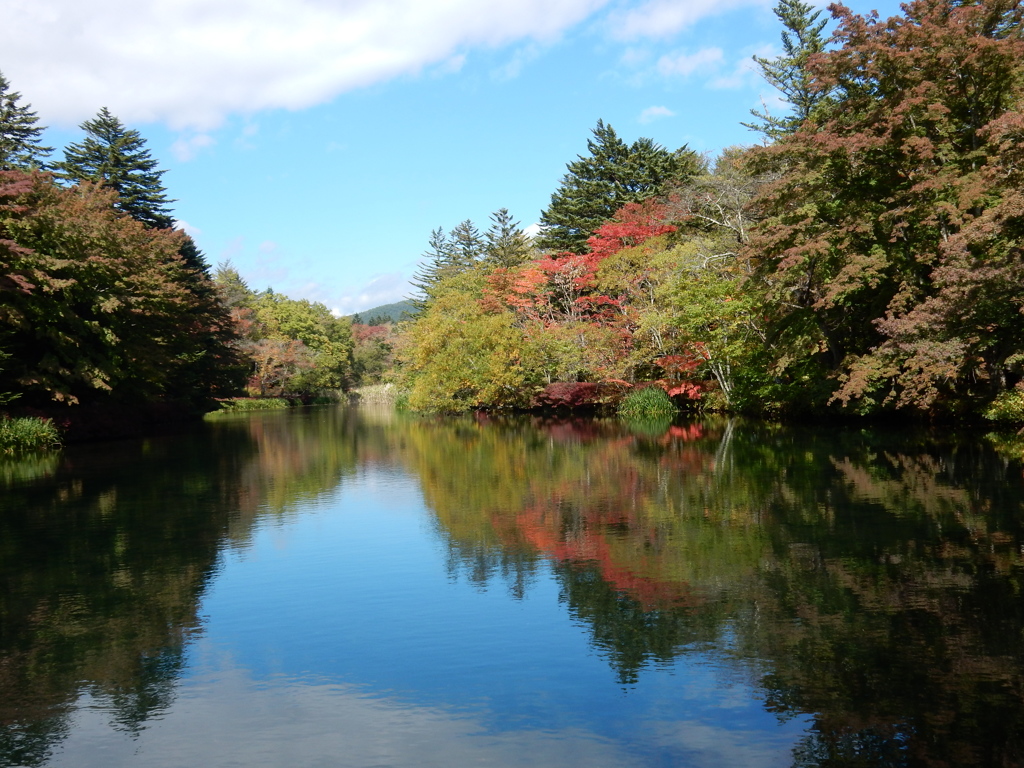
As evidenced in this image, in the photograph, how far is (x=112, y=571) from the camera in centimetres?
915

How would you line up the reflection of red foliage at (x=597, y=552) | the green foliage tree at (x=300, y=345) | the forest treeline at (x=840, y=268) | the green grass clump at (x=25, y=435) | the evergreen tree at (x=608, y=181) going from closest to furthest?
the reflection of red foliage at (x=597, y=552)
the forest treeline at (x=840, y=268)
the green grass clump at (x=25, y=435)
the evergreen tree at (x=608, y=181)
the green foliage tree at (x=300, y=345)

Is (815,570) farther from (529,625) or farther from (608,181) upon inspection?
(608,181)

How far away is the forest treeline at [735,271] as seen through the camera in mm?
19391

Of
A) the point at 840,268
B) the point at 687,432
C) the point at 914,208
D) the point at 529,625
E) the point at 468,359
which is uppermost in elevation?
the point at 914,208

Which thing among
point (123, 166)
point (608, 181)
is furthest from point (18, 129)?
point (608, 181)

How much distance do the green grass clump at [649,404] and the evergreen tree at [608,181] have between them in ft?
48.7

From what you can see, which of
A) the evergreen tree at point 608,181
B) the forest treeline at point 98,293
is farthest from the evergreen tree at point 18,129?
the evergreen tree at point 608,181

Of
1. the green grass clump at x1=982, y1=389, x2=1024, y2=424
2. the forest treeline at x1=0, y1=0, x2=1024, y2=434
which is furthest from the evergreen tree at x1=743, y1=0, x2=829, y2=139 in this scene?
the green grass clump at x1=982, y1=389, x2=1024, y2=424

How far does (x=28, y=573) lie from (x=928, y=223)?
2037 centimetres

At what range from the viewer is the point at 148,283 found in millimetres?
33719

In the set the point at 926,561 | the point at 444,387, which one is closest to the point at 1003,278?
the point at 926,561

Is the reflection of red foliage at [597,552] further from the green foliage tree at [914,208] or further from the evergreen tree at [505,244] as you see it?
the evergreen tree at [505,244]

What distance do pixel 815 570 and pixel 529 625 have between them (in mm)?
3199

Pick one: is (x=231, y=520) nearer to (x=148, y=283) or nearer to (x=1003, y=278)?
(x=1003, y=278)
